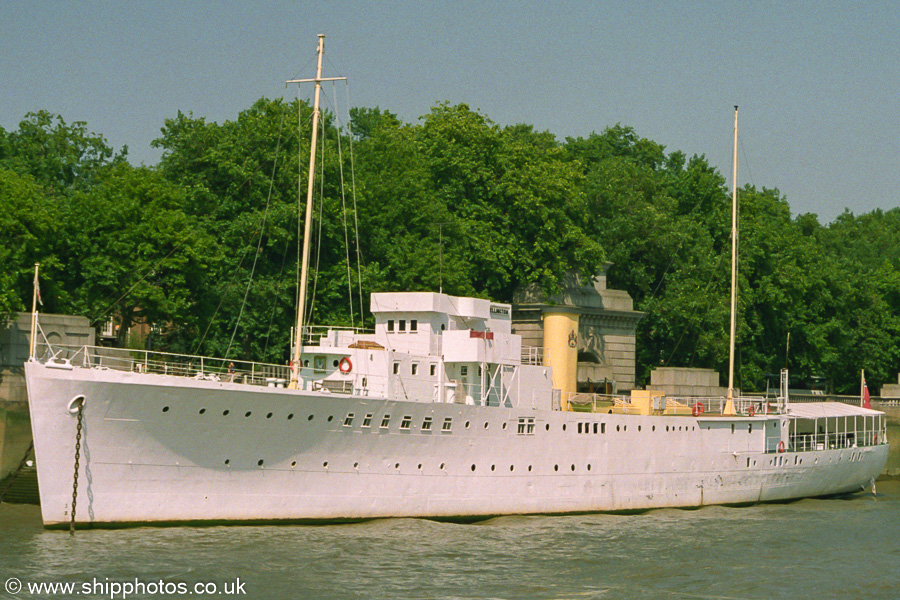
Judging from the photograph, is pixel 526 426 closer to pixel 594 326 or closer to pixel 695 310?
pixel 594 326

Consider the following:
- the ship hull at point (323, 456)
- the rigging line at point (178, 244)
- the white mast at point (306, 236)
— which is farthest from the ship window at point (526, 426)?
the rigging line at point (178, 244)

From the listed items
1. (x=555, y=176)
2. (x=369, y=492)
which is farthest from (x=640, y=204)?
(x=369, y=492)

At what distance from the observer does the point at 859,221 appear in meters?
121

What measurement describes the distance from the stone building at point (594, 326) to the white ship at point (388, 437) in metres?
10.9

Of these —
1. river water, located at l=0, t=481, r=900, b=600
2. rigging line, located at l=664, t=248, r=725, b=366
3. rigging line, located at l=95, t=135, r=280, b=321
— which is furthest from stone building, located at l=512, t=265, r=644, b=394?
river water, located at l=0, t=481, r=900, b=600

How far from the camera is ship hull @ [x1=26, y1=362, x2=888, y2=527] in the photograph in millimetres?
26234

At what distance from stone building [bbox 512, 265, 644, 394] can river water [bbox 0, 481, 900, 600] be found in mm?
18802

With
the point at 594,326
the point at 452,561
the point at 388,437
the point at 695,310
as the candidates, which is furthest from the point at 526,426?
the point at 695,310

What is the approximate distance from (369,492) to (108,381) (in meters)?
7.66

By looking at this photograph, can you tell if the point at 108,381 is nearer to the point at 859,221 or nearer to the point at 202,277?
the point at 202,277

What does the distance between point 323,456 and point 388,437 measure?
6.55 ft

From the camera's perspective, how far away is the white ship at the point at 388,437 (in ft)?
86.4

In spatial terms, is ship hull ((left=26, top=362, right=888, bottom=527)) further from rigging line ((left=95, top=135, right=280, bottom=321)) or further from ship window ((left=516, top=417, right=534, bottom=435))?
rigging line ((left=95, top=135, right=280, bottom=321))

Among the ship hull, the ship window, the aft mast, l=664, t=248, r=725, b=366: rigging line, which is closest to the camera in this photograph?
the ship hull
